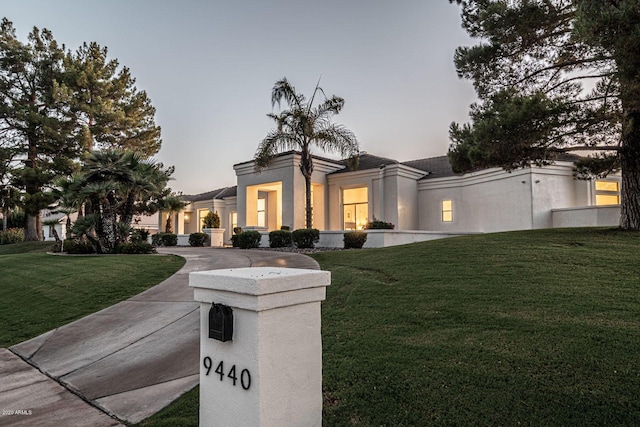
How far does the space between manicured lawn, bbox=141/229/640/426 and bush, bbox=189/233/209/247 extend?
17822 millimetres

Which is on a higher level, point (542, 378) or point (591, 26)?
point (591, 26)

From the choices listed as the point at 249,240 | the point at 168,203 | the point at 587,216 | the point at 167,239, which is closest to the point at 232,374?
the point at 249,240

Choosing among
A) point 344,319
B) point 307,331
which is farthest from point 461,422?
point 344,319

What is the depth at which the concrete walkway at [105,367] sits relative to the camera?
350cm

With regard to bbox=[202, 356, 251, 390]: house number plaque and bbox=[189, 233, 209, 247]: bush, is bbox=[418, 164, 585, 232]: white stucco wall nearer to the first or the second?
bbox=[189, 233, 209, 247]: bush

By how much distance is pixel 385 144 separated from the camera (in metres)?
27.4

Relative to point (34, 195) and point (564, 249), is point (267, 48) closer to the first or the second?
point (564, 249)

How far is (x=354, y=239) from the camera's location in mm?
15703

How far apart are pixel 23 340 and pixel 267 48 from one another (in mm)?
15118

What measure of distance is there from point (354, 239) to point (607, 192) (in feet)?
41.2

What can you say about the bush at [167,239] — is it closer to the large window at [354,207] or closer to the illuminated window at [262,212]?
the illuminated window at [262,212]

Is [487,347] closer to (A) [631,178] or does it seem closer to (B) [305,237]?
(A) [631,178]

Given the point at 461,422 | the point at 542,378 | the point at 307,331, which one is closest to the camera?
the point at 307,331

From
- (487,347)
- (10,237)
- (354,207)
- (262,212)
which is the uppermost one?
(354,207)
